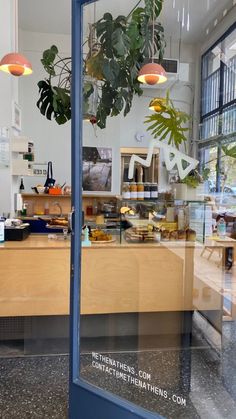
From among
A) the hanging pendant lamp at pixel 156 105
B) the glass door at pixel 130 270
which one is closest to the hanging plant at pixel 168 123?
the hanging pendant lamp at pixel 156 105

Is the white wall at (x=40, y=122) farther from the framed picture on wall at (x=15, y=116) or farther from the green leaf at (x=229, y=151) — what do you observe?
the green leaf at (x=229, y=151)

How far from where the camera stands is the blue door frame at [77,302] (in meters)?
1.89

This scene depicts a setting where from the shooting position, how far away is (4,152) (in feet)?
13.4

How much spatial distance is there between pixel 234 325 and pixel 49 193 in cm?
363

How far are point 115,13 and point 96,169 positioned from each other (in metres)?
1.09

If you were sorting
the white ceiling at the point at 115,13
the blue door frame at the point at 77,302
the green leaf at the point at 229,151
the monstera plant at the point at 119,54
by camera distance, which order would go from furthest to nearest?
the green leaf at the point at 229,151 < the white ceiling at the point at 115,13 < the monstera plant at the point at 119,54 < the blue door frame at the point at 77,302

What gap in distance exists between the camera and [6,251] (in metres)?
2.78

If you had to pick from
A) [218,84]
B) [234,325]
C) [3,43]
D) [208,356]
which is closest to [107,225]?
[208,356]

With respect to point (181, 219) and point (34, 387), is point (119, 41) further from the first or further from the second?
point (34, 387)

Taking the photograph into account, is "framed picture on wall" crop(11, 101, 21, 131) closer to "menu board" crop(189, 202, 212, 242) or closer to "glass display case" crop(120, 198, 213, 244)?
"glass display case" crop(120, 198, 213, 244)

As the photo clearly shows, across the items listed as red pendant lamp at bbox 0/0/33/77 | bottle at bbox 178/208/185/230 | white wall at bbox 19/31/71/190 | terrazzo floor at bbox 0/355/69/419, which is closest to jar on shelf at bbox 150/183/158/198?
bottle at bbox 178/208/185/230

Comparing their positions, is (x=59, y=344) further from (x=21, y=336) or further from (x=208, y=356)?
(x=208, y=356)

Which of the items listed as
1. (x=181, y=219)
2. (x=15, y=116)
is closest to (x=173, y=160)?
(x=181, y=219)

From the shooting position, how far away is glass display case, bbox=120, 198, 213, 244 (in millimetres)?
3006
